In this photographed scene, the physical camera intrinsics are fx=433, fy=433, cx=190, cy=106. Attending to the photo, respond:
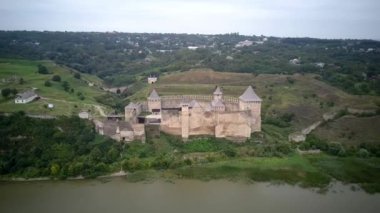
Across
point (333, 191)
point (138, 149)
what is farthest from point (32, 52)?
point (333, 191)

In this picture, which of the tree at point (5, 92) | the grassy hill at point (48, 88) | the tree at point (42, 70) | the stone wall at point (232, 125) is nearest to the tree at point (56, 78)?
the grassy hill at point (48, 88)

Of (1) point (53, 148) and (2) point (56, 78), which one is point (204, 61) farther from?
(1) point (53, 148)

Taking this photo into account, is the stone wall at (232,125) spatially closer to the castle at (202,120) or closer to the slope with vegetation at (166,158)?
the castle at (202,120)

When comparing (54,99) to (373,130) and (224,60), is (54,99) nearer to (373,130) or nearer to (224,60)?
(373,130)

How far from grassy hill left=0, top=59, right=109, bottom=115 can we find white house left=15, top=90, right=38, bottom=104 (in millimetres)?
367

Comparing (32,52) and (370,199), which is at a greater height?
(32,52)

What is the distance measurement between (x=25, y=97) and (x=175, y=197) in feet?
41.1

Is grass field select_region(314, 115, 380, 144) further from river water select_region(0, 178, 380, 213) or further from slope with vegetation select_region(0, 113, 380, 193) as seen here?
river water select_region(0, 178, 380, 213)

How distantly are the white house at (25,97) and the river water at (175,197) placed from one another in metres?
7.44

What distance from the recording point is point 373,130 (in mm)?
23562

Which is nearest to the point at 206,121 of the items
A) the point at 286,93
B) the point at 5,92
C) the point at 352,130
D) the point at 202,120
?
the point at 202,120

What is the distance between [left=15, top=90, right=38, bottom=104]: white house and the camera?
23859 millimetres

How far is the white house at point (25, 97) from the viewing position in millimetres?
23859

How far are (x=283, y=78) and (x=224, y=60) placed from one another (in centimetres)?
983
